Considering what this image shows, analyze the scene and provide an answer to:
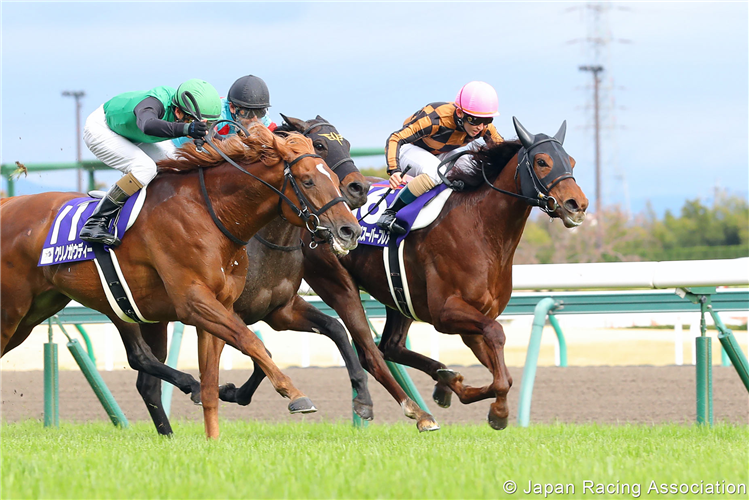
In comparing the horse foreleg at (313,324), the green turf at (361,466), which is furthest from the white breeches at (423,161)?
the green turf at (361,466)

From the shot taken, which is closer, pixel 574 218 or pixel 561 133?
pixel 574 218

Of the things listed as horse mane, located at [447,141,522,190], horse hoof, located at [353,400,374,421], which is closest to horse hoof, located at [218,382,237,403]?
horse hoof, located at [353,400,374,421]

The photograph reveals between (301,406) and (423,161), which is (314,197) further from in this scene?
(423,161)

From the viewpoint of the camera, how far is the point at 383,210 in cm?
638

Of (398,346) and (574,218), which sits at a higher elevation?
(574,218)

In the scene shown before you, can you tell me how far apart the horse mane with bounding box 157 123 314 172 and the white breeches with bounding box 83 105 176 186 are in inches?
4.2

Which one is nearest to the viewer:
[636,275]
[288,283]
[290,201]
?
[290,201]

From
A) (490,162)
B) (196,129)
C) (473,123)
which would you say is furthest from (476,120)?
(196,129)

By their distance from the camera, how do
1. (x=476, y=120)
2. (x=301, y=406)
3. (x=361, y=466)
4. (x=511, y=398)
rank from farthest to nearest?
(x=511, y=398) < (x=476, y=120) < (x=301, y=406) < (x=361, y=466)

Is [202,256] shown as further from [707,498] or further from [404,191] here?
[707,498]

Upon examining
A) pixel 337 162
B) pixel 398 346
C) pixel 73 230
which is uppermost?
pixel 337 162

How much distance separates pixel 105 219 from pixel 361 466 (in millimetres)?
2376

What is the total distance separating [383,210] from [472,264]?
87 centimetres

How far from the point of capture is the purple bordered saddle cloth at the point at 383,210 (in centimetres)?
617
